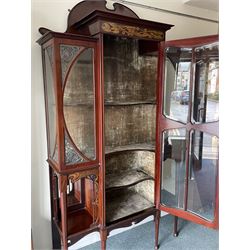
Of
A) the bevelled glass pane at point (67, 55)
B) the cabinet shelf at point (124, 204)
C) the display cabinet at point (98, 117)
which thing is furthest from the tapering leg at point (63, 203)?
the bevelled glass pane at point (67, 55)

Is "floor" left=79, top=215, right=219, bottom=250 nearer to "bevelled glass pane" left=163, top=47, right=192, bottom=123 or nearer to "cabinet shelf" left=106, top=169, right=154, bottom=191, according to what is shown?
"cabinet shelf" left=106, top=169, right=154, bottom=191

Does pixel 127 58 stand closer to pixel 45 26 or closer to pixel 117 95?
pixel 117 95

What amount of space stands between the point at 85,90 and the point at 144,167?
3.42 feet

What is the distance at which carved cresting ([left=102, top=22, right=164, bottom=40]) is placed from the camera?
1.63m

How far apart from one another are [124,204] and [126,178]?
0.77ft

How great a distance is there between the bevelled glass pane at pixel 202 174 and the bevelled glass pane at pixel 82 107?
799 millimetres

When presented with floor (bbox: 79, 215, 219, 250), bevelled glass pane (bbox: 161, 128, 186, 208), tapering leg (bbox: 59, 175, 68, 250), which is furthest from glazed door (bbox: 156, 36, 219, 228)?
tapering leg (bbox: 59, 175, 68, 250)

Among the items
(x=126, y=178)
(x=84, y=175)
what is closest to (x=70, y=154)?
(x=84, y=175)

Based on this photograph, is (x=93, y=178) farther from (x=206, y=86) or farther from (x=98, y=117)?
(x=206, y=86)

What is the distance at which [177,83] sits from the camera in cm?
197

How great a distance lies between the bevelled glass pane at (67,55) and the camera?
1.60 meters

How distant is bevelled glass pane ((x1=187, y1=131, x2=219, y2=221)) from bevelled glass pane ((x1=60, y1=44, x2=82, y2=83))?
3.46 feet
